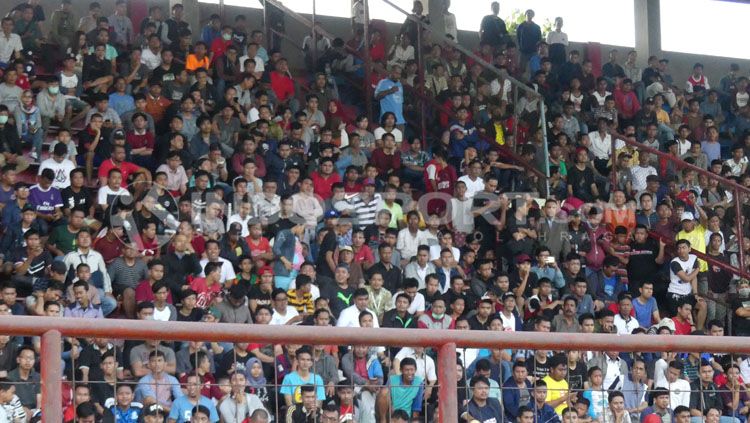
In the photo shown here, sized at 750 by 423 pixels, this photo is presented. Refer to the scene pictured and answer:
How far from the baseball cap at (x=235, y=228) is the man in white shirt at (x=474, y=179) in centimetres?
326

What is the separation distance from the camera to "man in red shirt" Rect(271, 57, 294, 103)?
16.9m

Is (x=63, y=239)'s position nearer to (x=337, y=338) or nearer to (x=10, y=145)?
(x=10, y=145)

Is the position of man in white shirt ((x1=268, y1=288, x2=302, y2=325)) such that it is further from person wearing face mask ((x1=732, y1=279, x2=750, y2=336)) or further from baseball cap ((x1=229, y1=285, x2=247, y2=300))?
person wearing face mask ((x1=732, y1=279, x2=750, y2=336))

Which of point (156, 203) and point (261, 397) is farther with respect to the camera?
point (156, 203)

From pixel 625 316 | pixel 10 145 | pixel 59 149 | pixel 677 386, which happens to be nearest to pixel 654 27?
pixel 625 316

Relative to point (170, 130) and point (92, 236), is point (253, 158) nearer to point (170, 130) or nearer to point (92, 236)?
point (170, 130)

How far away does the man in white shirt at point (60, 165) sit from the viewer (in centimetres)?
1339

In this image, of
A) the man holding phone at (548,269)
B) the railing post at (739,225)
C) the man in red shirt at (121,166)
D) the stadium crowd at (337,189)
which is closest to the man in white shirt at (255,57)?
the stadium crowd at (337,189)

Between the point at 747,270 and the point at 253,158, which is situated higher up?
the point at 253,158

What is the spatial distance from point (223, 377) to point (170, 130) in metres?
9.71

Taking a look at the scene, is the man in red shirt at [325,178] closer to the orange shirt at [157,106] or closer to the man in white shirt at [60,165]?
the orange shirt at [157,106]

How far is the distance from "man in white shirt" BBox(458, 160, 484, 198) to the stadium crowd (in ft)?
0.08

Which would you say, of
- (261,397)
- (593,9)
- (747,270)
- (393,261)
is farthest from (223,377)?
(593,9)

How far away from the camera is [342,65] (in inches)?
692
